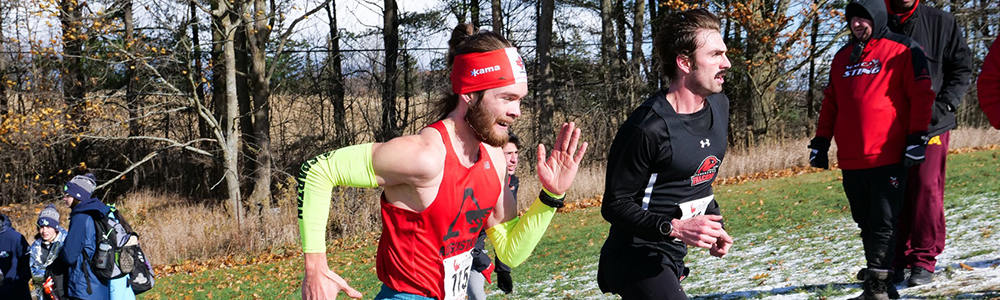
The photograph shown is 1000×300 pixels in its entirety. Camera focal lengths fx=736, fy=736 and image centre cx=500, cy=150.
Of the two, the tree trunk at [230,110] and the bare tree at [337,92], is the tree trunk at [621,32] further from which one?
the tree trunk at [230,110]

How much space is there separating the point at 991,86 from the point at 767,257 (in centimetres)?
354

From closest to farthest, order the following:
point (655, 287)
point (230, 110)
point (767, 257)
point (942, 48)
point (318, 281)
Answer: point (318, 281) < point (655, 287) < point (942, 48) < point (767, 257) < point (230, 110)

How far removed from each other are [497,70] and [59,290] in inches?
242

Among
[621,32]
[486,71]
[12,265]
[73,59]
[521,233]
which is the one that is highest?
[621,32]

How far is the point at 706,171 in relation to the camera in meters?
3.42

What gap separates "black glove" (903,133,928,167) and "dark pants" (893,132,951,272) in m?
0.58

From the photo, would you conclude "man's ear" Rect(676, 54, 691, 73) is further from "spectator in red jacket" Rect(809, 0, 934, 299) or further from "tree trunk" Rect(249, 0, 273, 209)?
"tree trunk" Rect(249, 0, 273, 209)

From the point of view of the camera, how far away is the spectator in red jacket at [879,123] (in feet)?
14.6

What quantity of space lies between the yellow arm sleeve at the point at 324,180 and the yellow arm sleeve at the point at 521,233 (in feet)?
2.58

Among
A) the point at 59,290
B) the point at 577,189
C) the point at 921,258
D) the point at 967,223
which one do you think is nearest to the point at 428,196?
the point at 921,258

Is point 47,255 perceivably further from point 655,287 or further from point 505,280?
point 655,287

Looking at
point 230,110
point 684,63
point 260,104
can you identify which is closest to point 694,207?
point 684,63

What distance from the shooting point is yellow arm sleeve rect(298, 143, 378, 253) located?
2.68 metres

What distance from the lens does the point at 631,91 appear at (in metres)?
23.9
